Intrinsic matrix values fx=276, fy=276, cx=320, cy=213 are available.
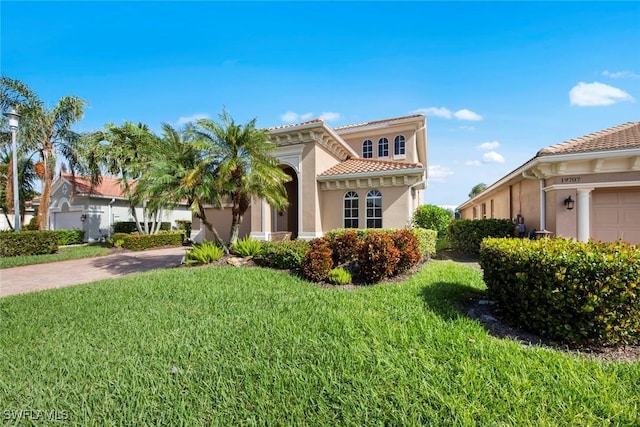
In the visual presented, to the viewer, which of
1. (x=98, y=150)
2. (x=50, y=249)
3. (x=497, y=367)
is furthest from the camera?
(x=98, y=150)

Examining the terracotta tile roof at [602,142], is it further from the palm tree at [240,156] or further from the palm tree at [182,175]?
the palm tree at [182,175]

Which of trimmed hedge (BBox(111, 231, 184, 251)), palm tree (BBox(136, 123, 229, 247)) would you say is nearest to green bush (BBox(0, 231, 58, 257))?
trimmed hedge (BBox(111, 231, 184, 251))

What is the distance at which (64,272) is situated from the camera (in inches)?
446

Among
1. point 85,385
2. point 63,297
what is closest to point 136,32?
point 63,297

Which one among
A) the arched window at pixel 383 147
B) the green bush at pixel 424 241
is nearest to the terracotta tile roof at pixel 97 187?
the arched window at pixel 383 147

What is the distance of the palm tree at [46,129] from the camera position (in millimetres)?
17141

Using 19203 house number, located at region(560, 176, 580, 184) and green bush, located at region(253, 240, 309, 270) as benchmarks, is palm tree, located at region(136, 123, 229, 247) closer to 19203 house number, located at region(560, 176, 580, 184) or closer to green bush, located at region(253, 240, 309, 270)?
green bush, located at region(253, 240, 309, 270)

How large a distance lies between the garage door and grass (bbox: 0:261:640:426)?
8307 millimetres

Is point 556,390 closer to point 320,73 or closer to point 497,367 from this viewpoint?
point 497,367

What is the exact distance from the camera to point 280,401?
2.93 meters

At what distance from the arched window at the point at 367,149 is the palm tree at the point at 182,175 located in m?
12.2

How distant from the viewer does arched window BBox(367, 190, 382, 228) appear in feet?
42.8

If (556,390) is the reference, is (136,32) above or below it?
above

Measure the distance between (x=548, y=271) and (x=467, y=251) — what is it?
378 inches
